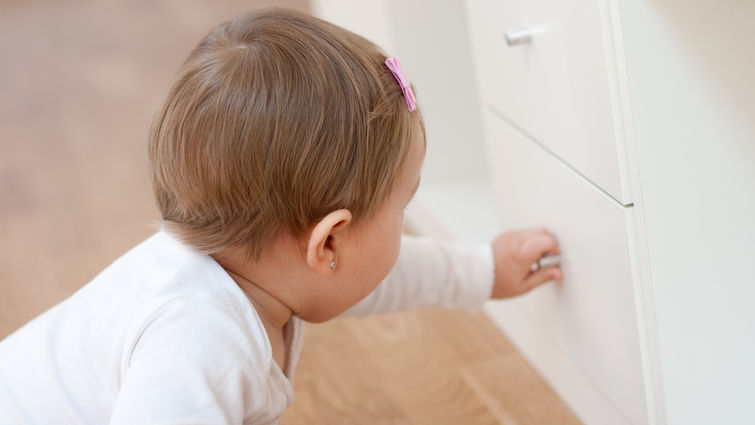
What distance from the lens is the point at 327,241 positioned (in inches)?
28.3

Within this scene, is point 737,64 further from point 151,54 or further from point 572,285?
point 151,54

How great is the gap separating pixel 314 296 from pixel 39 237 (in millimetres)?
945

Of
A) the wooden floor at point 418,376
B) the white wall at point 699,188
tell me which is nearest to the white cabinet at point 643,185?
the white wall at point 699,188

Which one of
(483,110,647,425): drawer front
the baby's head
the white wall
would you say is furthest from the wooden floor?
the baby's head

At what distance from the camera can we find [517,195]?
0.96 meters

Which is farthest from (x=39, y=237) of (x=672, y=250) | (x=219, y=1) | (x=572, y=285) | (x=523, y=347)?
(x=219, y=1)

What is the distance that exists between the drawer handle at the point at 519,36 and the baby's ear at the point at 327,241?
0.74 ft

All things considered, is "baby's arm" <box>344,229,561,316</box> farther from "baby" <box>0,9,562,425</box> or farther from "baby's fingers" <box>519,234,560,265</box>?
"baby" <box>0,9,562,425</box>

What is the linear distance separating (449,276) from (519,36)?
10.2 inches

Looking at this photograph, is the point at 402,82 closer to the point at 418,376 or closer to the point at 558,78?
the point at 558,78

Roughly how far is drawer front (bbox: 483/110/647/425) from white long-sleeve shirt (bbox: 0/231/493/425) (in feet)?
0.82

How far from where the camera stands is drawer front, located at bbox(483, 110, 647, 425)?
2.42 ft

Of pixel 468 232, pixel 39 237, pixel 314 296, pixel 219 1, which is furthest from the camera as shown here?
pixel 219 1

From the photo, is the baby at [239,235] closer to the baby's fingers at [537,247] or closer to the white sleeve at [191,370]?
the white sleeve at [191,370]
